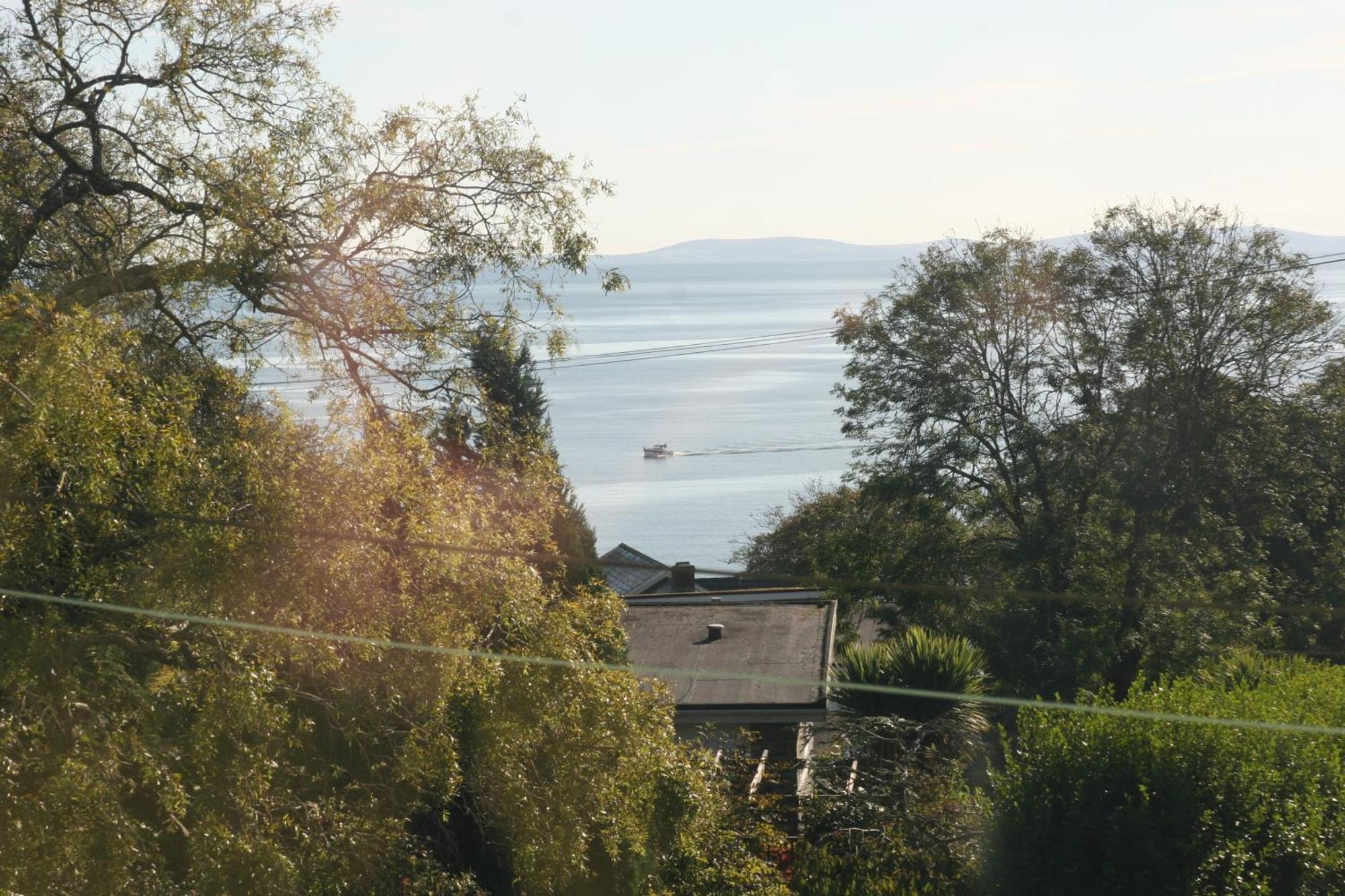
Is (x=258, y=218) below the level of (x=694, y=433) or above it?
above

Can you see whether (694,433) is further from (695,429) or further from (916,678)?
(916,678)

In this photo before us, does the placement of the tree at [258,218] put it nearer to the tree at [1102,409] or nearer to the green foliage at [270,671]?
the green foliage at [270,671]

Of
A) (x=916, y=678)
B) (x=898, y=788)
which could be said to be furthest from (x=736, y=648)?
(x=898, y=788)

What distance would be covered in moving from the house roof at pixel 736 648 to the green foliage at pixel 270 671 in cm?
701

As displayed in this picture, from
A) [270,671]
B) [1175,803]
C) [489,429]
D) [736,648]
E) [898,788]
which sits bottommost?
[898,788]

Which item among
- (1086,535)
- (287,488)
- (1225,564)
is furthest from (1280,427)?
(287,488)

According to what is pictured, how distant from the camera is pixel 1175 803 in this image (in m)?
11.4

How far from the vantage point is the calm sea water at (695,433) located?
6384cm

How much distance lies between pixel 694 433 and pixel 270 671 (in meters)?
80.2

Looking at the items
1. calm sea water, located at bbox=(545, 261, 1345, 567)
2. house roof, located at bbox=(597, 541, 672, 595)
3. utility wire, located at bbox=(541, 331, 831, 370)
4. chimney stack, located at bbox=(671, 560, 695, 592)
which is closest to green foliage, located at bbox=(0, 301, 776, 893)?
chimney stack, located at bbox=(671, 560, 695, 592)

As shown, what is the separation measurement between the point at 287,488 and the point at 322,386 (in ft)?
16.6

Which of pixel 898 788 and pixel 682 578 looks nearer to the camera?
pixel 898 788

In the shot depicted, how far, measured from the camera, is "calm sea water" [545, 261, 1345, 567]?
6384cm

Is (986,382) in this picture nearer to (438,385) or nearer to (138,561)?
(438,385)
